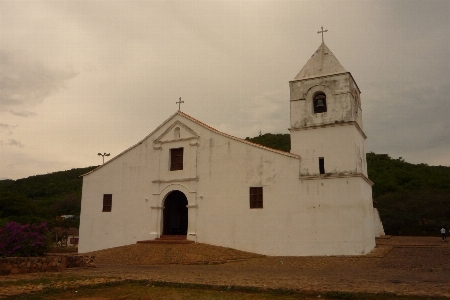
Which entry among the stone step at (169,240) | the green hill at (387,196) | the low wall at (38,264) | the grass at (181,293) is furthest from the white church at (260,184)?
the green hill at (387,196)

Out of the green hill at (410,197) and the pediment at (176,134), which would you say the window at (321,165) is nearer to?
the pediment at (176,134)

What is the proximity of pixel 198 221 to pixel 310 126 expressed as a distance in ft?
23.0

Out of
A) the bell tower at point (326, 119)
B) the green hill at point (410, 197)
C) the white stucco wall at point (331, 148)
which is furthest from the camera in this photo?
the green hill at point (410, 197)

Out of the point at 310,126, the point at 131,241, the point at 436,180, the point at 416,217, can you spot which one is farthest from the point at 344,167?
the point at 436,180

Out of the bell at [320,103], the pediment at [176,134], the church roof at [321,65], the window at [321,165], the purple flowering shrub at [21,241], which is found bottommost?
the purple flowering shrub at [21,241]

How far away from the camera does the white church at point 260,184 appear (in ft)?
54.0

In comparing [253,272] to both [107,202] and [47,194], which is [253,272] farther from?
[47,194]

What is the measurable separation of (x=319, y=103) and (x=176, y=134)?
295 inches

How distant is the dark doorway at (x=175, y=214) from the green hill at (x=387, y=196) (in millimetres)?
10792

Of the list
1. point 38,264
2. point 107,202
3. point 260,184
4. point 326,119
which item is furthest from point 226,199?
Answer: point 38,264

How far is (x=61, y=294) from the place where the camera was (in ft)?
25.2

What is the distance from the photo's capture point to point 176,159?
2038 cm

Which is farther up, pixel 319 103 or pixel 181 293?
pixel 319 103

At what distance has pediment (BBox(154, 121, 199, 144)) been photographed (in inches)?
792
